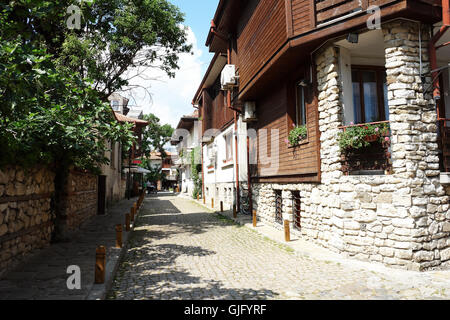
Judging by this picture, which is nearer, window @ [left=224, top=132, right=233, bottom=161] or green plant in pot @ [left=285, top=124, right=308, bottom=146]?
green plant in pot @ [left=285, top=124, right=308, bottom=146]

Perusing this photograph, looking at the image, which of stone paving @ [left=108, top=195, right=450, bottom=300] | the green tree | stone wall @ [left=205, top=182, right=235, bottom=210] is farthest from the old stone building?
stone wall @ [left=205, top=182, right=235, bottom=210]

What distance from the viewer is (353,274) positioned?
5.83m

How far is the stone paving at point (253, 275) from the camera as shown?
16.2ft

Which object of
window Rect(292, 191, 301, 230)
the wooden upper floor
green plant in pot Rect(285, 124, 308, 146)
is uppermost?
the wooden upper floor

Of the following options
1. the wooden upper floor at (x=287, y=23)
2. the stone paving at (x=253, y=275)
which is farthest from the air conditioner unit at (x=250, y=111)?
the stone paving at (x=253, y=275)

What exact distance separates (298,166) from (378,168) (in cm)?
256

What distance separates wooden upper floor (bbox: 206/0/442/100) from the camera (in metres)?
6.51

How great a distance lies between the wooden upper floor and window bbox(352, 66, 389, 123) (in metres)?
1.47

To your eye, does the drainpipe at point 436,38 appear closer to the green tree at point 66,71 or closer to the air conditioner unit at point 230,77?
the green tree at point 66,71

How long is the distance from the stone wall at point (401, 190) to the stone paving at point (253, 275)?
0.44 metres

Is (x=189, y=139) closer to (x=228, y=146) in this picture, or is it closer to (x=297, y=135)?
(x=228, y=146)

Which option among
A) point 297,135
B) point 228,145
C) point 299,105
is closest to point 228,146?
point 228,145

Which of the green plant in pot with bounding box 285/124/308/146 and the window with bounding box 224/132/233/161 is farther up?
the window with bounding box 224/132/233/161

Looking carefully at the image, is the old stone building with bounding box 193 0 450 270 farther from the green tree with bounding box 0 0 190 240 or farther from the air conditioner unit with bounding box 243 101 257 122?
the green tree with bounding box 0 0 190 240
